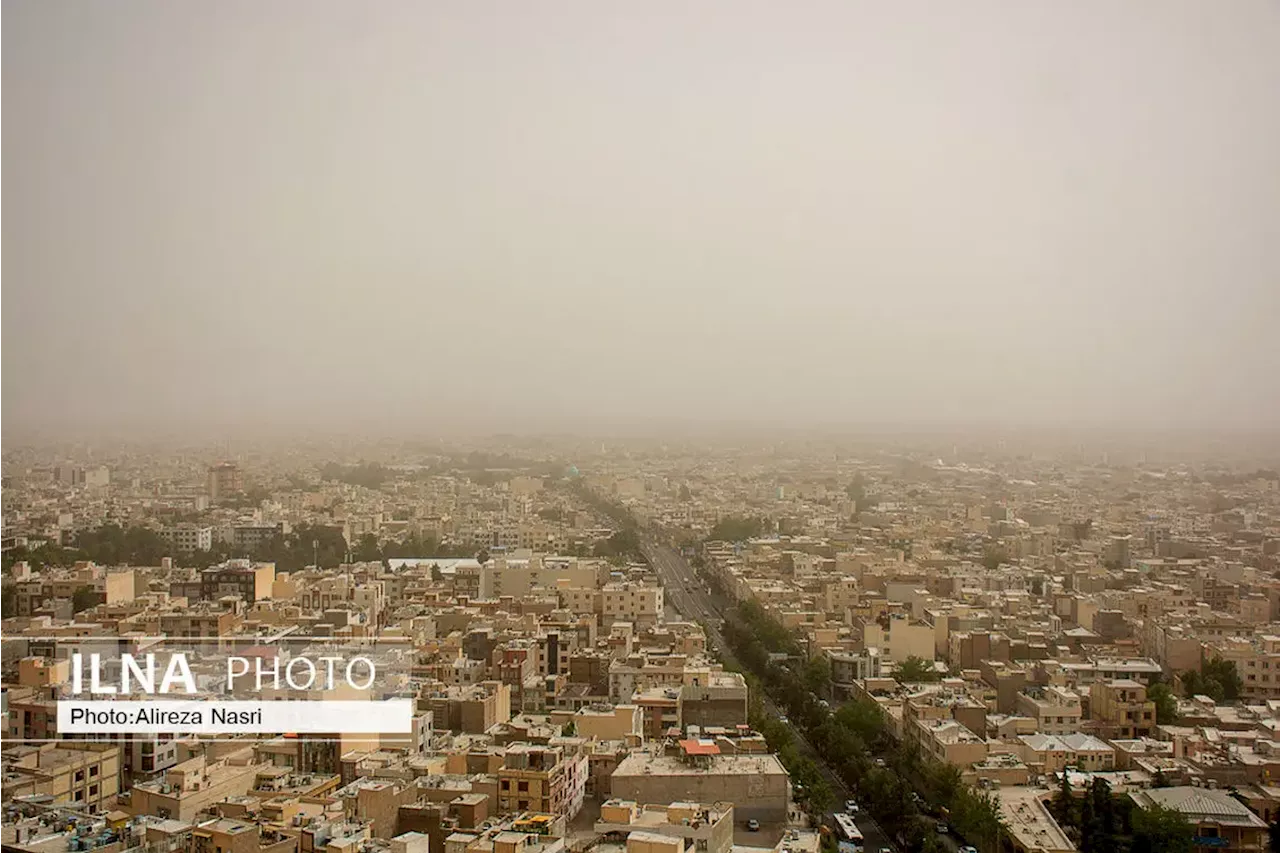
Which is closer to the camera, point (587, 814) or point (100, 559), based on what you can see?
point (587, 814)

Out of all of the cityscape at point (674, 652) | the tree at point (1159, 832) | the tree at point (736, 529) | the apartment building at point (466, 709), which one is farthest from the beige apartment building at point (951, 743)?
the tree at point (736, 529)

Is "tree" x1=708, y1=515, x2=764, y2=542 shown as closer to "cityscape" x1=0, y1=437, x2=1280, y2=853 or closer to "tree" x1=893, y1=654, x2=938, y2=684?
"cityscape" x1=0, y1=437, x2=1280, y2=853

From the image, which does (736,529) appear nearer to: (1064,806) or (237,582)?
(237,582)

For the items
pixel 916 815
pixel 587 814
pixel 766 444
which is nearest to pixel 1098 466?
pixel 766 444

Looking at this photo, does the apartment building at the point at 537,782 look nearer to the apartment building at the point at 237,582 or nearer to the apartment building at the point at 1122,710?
the apartment building at the point at 1122,710

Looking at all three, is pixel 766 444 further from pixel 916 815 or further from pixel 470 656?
pixel 916 815
